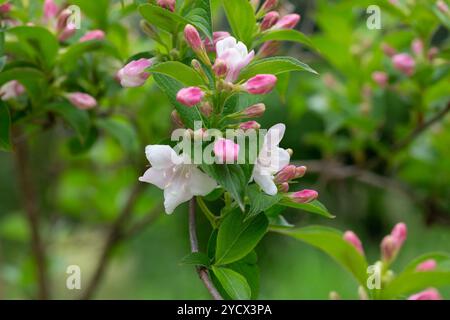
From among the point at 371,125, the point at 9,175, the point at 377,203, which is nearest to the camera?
the point at 371,125

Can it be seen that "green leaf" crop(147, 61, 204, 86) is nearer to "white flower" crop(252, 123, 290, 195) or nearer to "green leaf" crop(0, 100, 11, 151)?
"white flower" crop(252, 123, 290, 195)

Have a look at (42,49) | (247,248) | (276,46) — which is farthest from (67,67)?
(247,248)

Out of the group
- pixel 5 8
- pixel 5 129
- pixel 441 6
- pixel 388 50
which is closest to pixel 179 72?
pixel 5 129

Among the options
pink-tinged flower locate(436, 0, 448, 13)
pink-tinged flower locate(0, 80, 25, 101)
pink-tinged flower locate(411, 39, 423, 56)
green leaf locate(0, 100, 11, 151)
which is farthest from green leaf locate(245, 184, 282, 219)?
pink-tinged flower locate(411, 39, 423, 56)

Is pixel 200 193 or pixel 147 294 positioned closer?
pixel 200 193

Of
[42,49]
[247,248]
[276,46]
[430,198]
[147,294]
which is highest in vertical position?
[147,294]

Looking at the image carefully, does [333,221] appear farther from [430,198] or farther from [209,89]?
[209,89]

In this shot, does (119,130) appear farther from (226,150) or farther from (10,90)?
(226,150)

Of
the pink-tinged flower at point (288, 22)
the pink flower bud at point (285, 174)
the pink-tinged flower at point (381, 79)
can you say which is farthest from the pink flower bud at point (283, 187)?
the pink-tinged flower at point (381, 79)
